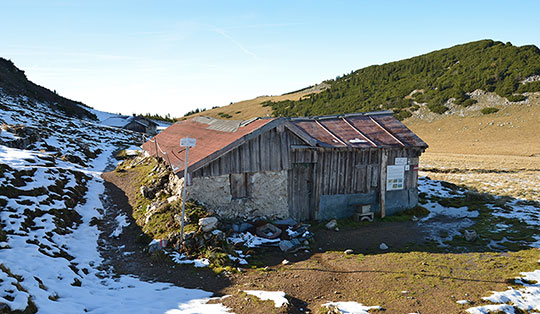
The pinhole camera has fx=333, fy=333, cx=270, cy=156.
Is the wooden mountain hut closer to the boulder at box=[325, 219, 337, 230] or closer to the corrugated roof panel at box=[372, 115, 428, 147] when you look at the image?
the corrugated roof panel at box=[372, 115, 428, 147]

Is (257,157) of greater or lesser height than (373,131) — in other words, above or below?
below

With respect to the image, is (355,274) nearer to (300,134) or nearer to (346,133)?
(300,134)

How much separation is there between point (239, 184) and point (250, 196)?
0.71 meters

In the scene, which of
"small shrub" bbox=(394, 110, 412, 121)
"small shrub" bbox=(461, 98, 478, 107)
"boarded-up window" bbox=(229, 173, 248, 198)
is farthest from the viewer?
"small shrub" bbox=(394, 110, 412, 121)

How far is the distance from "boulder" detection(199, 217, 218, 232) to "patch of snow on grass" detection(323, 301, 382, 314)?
16.9ft

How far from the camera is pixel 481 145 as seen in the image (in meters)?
48.5

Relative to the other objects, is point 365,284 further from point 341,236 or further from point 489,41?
point 489,41

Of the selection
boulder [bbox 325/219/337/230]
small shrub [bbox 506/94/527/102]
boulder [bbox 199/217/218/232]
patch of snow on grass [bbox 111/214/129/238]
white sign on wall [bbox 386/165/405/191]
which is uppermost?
small shrub [bbox 506/94/527/102]

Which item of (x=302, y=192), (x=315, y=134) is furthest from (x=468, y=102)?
(x=302, y=192)

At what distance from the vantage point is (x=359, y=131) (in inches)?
699

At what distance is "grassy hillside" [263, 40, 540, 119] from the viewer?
64.2 meters

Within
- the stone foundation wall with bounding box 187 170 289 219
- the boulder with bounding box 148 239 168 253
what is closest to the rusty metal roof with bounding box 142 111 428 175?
the stone foundation wall with bounding box 187 170 289 219

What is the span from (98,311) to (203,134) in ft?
40.5

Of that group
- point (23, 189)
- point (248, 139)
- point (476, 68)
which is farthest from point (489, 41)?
point (23, 189)
